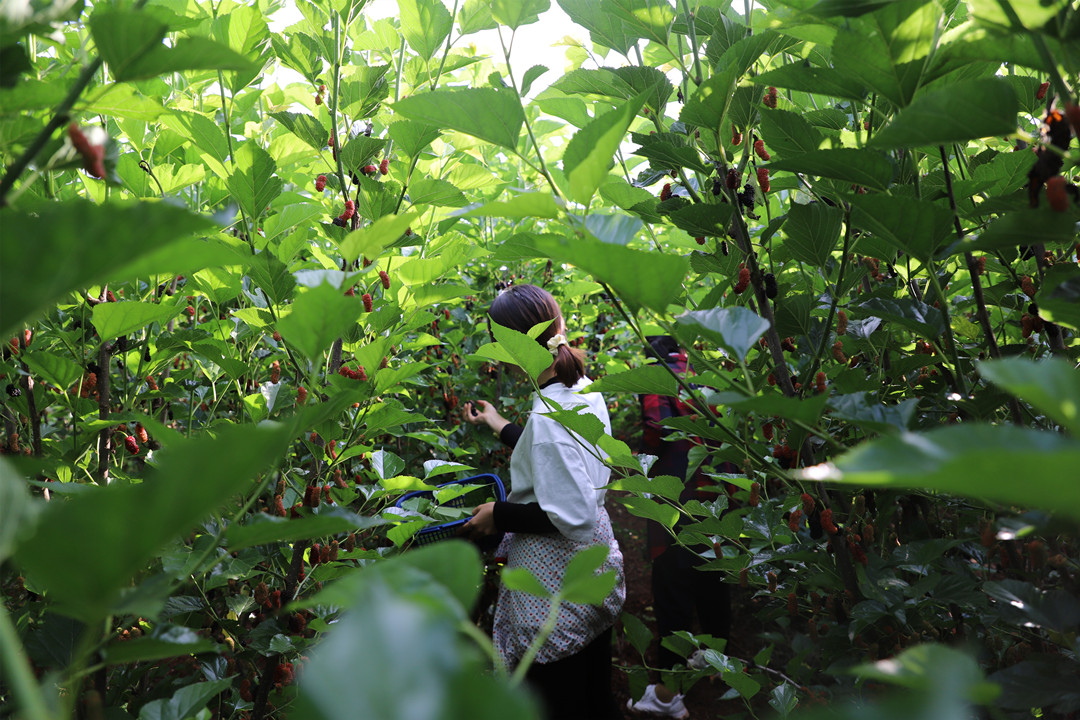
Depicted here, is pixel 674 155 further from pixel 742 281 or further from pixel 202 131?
pixel 202 131

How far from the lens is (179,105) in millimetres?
1363

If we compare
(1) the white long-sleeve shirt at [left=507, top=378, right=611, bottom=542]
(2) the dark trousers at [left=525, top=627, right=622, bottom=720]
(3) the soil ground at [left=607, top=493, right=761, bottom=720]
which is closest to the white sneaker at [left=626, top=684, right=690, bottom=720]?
(3) the soil ground at [left=607, top=493, right=761, bottom=720]

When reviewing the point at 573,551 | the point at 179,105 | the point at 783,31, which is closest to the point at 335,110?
the point at 179,105

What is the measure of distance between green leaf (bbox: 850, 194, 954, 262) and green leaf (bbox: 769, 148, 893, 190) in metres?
0.05

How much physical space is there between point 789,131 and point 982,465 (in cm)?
67

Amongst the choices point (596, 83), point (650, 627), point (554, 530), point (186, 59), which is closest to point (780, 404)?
point (186, 59)

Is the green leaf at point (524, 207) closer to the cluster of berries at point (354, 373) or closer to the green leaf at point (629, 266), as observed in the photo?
the green leaf at point (629, 266)

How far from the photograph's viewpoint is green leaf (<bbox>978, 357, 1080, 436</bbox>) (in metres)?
0.30

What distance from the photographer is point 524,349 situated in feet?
2.94

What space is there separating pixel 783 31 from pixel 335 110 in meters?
0.73

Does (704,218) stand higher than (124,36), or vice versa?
(124,36)

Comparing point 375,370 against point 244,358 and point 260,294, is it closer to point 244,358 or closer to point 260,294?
point 260,294

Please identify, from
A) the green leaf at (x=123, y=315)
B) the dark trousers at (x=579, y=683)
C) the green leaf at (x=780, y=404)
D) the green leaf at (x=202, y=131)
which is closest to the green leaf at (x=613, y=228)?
Answer: the green leaf at (x=780, y=404)

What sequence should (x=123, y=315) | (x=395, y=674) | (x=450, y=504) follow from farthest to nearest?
(x=450, y=504) < (x=123, y=315) < (x=395, y=674)
